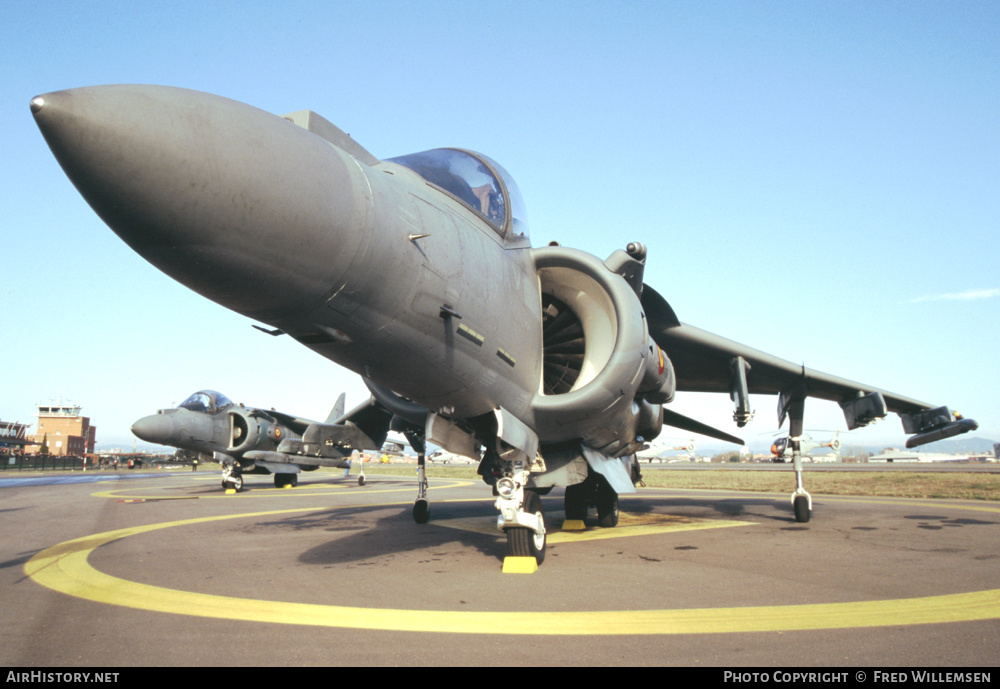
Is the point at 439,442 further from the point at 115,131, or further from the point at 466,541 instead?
the point at 115,131

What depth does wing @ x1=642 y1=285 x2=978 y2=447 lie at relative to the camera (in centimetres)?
945

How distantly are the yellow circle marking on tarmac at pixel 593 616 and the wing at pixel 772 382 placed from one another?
16.9ft

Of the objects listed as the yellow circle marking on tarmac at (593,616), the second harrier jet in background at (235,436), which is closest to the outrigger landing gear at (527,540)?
the yellow circle marking on tarmac at (593,616)

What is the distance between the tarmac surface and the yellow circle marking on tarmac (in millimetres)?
24

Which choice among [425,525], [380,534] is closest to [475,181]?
[380,534]

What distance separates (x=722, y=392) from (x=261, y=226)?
11.5m

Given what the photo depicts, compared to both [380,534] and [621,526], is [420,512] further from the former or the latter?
[621,526]

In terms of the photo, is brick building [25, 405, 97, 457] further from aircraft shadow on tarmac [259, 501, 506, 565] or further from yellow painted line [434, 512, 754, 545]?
yellow painted line [434, 512, 754, 545]

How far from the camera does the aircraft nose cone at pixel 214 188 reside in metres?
2.68

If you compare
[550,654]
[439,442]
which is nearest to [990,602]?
[550,654]

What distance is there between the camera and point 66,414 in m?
83.2

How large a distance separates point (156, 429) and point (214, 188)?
695 inches

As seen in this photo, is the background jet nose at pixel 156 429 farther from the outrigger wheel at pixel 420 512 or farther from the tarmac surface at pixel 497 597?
the outrigger wheel at pixel 420 512

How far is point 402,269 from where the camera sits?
398 cm
